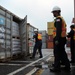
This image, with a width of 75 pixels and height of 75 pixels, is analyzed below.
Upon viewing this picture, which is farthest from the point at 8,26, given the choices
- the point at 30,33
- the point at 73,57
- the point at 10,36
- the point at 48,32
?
the point at 48,32

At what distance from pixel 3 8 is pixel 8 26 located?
111 cm

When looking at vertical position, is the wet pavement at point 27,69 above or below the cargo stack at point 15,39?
below

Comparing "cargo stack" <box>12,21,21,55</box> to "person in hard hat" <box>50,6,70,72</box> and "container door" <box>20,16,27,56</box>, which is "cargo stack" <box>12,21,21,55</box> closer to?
"container door" <box>20,16,27,56</box>

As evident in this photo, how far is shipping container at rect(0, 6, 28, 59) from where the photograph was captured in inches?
446

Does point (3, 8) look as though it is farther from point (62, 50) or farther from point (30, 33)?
point (30, 33)

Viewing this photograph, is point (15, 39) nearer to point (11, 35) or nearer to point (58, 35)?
point (11, 35)

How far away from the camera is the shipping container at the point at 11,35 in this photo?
1132cm

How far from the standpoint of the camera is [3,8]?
1142 centimetres

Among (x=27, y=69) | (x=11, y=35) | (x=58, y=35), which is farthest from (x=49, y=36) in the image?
(x=58, y=35)

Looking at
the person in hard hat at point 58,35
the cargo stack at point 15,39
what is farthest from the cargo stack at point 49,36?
the person in hard hat at point 58,35

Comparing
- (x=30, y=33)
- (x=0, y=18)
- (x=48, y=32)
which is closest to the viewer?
(x=0, y=18)

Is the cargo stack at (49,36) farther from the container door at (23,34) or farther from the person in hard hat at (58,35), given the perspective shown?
the person in hard hat at (58,35)

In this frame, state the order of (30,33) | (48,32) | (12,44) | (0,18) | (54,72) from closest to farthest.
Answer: (54,72)
(0,18)
(12,44)
(30,33)
(48,32)

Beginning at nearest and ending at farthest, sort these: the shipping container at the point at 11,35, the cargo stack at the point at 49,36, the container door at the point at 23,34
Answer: the shipping container at the point at 11,35
the container door at the point at 23,34
the cargo stack at the point at 49,36
